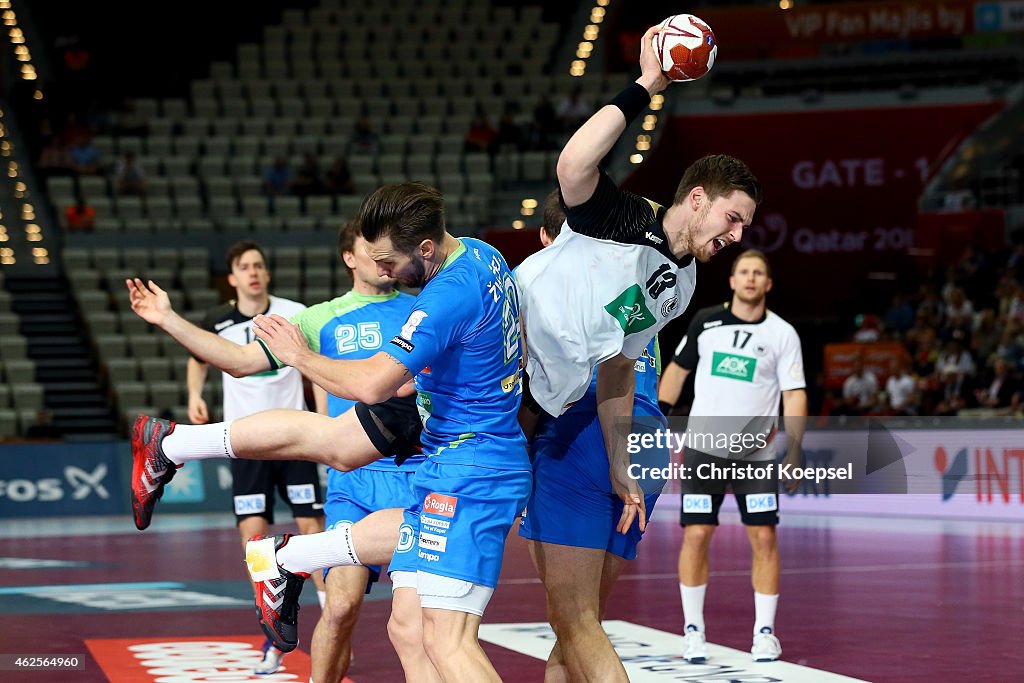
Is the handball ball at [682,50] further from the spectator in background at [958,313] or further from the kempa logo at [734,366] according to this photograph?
the spectator in background at [958,313]

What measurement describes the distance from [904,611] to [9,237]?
18134mm

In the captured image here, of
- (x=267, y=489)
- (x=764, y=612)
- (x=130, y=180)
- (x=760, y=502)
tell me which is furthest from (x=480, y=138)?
(x=764, y=612)

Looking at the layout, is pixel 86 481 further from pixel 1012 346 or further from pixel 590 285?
pixel 590 285

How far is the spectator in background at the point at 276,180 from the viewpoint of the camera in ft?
80.3

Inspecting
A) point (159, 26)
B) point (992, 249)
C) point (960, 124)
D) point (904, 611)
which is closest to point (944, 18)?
point (960, 124)

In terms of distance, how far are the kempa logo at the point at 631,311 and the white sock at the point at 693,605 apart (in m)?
3.18

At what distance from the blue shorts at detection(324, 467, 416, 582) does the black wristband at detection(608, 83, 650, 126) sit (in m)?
2.06

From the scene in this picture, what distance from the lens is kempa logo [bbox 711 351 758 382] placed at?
8594 mm

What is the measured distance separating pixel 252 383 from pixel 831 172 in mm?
17245

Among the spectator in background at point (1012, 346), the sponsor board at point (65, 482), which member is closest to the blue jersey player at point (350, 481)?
the sponsor board at point (65, 482)

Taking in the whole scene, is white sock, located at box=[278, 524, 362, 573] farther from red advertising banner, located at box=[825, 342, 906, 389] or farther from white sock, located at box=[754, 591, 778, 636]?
red advertising banner, located at box=[825, 342, 906, 389]

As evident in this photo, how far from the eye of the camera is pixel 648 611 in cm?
988

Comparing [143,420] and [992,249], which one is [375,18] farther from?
[143,420]

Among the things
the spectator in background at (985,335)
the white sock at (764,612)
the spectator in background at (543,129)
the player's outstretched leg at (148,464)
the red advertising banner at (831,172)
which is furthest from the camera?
the spectator in background at (543,129)
